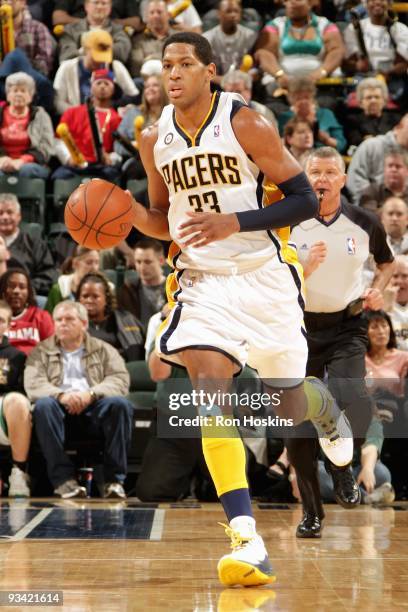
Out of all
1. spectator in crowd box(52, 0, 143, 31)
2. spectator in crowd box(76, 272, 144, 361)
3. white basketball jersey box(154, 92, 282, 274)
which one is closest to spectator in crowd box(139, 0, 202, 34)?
spectator in crowd box(52, 0, 143, 31)

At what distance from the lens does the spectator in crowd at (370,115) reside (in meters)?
10.7

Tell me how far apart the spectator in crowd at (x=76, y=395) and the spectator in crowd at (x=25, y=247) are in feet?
4.22

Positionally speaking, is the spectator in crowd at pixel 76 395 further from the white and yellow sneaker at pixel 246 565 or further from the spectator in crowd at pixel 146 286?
the white and yellow sneaker at pixel 246 565

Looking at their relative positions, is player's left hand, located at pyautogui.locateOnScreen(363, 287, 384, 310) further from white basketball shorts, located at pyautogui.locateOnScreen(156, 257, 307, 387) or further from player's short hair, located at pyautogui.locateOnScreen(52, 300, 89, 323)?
player's short hair, located at pyautogui.locateOnScreen(52, 300, 89, 323)

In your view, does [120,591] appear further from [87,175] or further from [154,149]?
[87,175]

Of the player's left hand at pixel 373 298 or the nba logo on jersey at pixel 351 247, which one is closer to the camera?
the player's left hand at pixel 373 298

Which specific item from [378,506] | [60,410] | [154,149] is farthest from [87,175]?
[154,149]

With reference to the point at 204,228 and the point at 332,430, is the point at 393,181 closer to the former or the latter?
the point at 332,430

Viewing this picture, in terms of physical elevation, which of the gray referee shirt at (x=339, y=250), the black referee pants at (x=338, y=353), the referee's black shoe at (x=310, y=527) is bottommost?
the referee's black shoe at (x=310, y=527)

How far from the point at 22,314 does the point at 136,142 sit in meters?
2.65

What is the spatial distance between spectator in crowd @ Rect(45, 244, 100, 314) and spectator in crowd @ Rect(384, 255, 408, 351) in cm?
233

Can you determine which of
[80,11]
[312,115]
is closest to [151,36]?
[80,11]

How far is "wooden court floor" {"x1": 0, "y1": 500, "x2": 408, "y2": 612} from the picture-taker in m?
3.15

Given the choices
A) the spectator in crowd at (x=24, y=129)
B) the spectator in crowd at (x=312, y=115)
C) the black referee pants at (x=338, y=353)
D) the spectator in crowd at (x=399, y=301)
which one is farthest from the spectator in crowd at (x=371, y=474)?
the spectator in crowd at (x=24, y=129)
